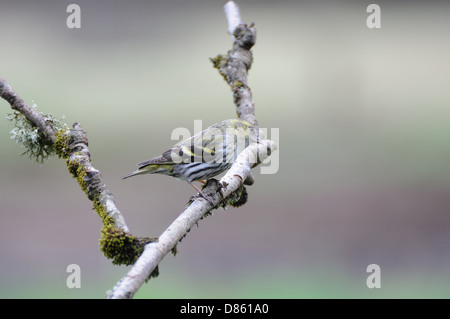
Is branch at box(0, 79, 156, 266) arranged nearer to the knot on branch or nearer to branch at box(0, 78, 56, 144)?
branch at box(0, 78, 56, 144)

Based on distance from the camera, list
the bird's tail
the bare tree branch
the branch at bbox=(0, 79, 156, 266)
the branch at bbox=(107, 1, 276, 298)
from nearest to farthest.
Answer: the branch at bbox=(107, 1, 276, 298)
the bare tree branch
the branch at bbox=(0, 79, 156, 266)
the bird's tail

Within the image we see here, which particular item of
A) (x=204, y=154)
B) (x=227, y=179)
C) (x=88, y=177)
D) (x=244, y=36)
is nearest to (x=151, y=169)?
(x=204, y=154)

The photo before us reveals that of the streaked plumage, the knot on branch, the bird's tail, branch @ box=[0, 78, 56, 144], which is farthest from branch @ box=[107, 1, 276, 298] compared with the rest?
branch @ box=[0, 78, 56, 144]

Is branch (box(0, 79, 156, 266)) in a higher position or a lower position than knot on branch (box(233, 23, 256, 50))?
lower

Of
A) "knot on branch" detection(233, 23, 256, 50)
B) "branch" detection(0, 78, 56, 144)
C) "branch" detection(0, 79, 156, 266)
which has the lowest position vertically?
"branch" detection(0, 79, 156, 266)

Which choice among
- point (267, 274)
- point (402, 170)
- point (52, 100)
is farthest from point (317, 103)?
point (52, 100)

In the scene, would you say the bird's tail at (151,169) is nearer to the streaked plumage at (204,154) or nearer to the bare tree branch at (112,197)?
the streaked plumage at (204,154)

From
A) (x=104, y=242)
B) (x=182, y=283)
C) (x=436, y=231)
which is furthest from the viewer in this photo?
(x=436, y=231)

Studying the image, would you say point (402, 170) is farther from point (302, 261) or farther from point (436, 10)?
point (436, 10)
